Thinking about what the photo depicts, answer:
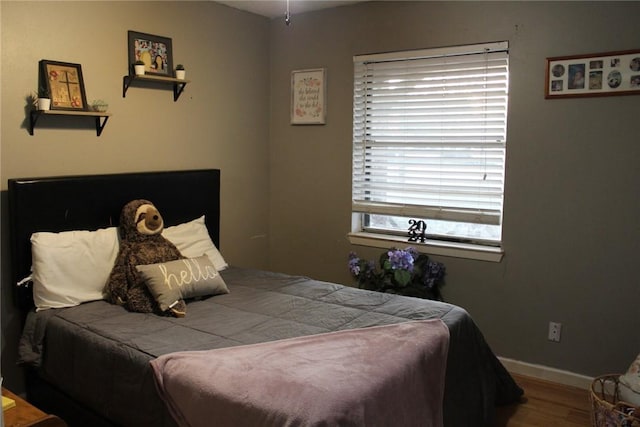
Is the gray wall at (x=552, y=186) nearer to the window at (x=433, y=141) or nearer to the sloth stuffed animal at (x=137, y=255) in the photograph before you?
the window at (x=433, y=141)

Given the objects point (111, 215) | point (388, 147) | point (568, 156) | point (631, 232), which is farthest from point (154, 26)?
point (631, 232)

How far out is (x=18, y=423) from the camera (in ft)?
6.08

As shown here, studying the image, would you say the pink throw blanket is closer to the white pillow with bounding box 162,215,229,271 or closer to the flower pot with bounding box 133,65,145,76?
the white pillow with bounding box 162,215,229,271

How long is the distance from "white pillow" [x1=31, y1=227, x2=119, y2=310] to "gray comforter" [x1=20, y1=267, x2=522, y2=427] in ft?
0.24

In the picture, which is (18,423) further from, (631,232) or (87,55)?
(631,232)

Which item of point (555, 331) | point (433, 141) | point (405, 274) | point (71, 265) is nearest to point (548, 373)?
point (555, 331)

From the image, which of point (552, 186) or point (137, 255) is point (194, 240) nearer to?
A: point (137, 255)

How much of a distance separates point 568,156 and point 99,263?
2669 mm

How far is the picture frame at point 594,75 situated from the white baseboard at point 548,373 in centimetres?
162

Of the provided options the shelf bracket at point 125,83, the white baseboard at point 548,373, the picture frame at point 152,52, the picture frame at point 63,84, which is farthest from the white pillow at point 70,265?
the white baseboard at point 548,373

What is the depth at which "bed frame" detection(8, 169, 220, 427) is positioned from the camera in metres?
2.56

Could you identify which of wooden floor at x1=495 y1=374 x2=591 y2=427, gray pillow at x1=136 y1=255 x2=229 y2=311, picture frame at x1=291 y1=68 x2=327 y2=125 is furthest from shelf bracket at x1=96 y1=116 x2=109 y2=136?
wooden floor at x1=495 y1=374 x2=591 y2=427

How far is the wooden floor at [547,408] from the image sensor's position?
2727 mm

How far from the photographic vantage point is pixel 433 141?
3.51 metres
